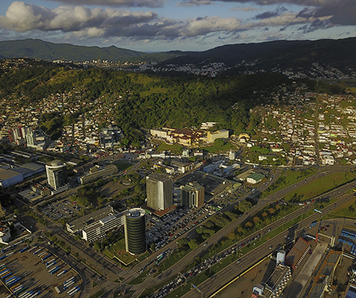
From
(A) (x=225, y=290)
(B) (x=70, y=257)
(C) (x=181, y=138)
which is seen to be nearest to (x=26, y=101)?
(C) (x=181, y=138)

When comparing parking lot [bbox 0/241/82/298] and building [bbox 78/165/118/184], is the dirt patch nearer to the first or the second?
parking lot [bbox 0/241/82/298]

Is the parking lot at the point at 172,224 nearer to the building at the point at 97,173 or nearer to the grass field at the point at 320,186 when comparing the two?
the grass field at the point at 320,186

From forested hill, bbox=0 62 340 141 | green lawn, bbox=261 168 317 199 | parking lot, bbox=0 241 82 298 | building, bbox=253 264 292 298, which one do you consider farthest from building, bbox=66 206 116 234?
forested hill, bbox=0 62 340 141

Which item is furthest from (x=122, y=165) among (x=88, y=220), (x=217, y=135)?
(x=217, y=135)

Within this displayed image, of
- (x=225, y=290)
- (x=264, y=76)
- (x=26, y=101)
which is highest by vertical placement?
(x=264, y=76)

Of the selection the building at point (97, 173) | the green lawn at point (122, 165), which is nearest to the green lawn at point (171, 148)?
the green lawn at point (122, 165)

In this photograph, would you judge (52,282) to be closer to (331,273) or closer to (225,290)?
(225,290)
